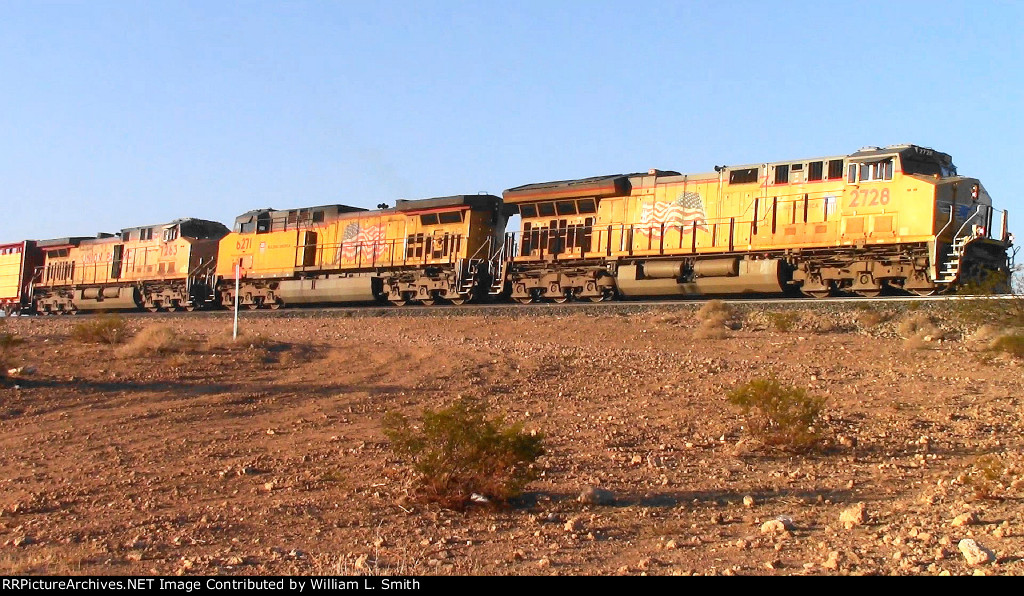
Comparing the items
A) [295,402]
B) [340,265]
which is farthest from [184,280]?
[295,402]

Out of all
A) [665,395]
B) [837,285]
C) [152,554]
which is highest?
[837,285]

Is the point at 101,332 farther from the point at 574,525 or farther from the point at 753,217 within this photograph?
the point at 753,217

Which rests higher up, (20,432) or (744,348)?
(744,348)

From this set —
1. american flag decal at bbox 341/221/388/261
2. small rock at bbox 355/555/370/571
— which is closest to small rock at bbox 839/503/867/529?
small rock at bbox 355/555/370/571

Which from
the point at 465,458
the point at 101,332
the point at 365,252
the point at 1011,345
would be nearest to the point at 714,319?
the point at 1011,345

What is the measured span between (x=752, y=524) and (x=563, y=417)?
12.6 ft

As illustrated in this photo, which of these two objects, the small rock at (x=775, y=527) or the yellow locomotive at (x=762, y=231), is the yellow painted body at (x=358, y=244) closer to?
the yellow locomotive at (x=762, y=231)

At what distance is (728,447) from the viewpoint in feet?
30.8

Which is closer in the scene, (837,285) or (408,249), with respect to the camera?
(837,285)

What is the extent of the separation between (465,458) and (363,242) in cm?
2014

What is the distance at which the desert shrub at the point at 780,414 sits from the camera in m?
9.21

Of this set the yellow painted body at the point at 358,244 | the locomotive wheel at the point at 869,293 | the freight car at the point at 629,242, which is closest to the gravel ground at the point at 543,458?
the locomotive wheel at the point at 869,293
